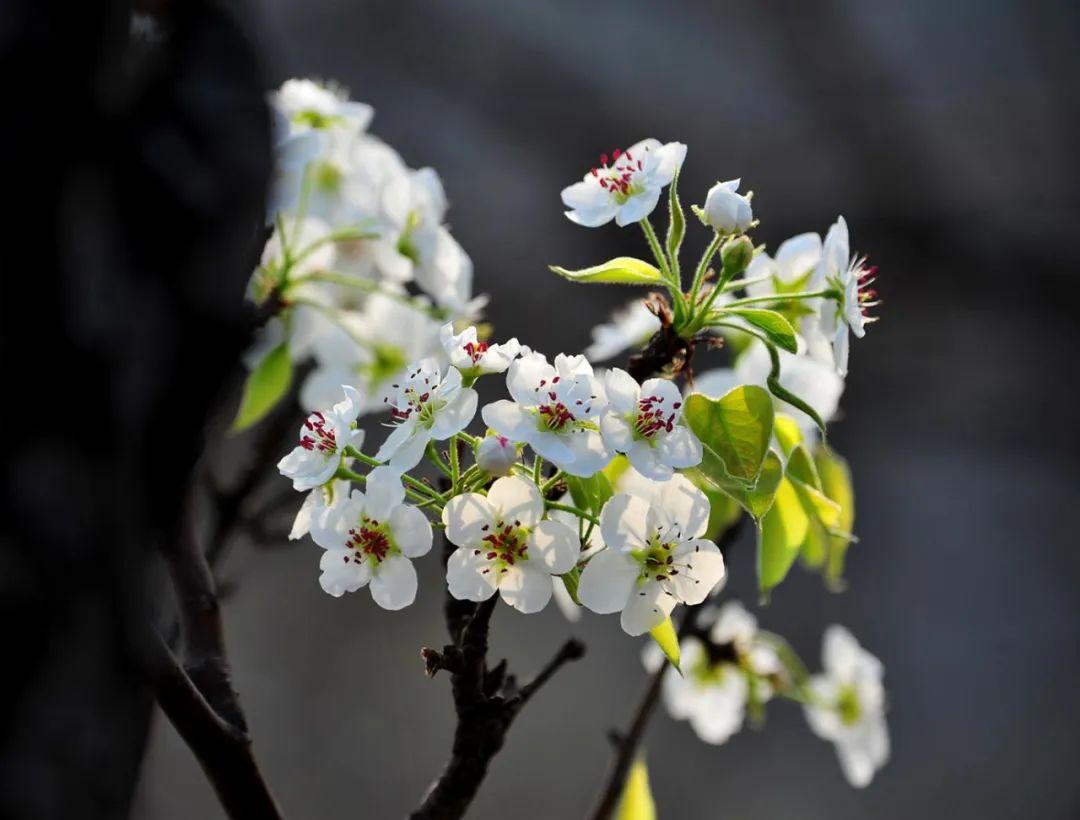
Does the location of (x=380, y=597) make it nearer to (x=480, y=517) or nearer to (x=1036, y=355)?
(x=480, y=517)

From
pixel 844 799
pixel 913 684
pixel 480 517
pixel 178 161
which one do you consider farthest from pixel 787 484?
pixel 913 684

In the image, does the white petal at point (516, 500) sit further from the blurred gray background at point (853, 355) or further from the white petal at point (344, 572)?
the blurred gray background at point (853, 355)

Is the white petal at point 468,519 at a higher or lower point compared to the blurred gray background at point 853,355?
lower

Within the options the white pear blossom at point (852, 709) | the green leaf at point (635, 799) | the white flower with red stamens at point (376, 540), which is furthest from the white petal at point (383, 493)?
the white pear blossom at point (852, 709)

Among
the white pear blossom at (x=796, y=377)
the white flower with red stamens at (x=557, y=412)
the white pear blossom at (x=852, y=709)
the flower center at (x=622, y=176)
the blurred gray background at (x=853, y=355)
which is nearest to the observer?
the white flower with red stamens at (x=557, y=412)

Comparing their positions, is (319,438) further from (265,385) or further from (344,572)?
(265,385)

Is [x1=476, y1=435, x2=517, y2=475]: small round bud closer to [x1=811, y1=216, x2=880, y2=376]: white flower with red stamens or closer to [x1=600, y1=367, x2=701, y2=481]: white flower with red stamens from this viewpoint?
[x1=600, y1=367, x2=701, y2=481]: white flower with red stamens

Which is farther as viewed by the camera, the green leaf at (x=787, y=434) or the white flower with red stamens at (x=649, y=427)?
the green leaf at (x=787, y=434)
